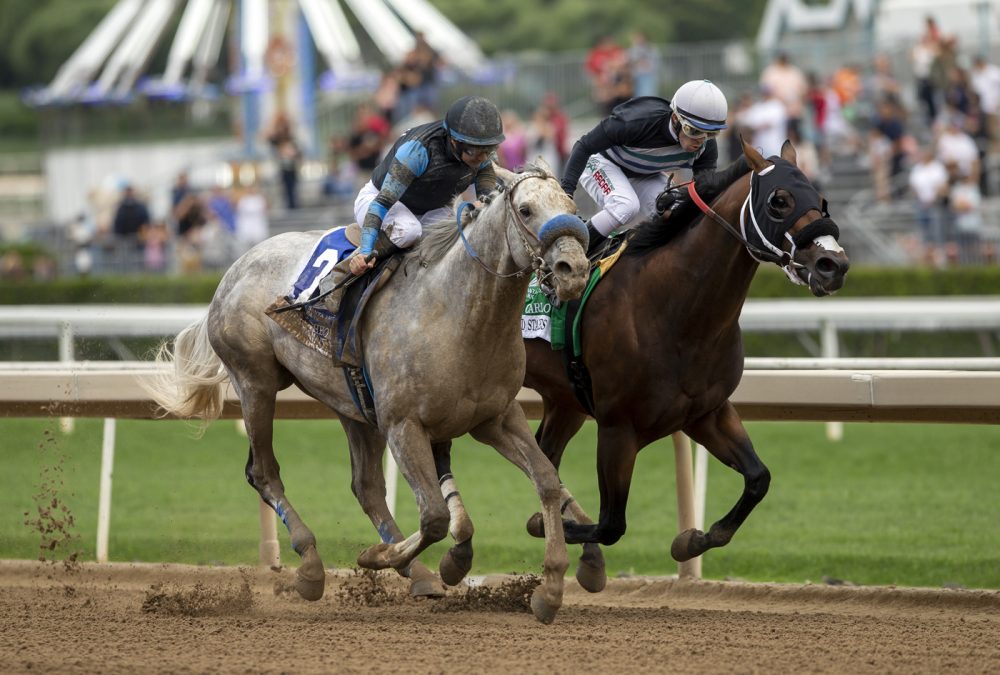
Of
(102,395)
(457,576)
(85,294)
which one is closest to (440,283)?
(457,576)

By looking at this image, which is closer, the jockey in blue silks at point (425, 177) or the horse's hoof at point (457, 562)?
the jockey in blue silks at point (425, 177)

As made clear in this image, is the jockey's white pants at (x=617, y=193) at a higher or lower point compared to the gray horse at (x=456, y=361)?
higher

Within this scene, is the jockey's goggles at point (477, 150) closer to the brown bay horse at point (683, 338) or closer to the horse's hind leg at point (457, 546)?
the brown bay horse at point (683, 338)

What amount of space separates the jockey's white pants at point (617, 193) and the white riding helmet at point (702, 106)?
522mm

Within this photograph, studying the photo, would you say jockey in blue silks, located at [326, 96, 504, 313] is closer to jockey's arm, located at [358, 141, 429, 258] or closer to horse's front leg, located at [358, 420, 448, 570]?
jockey's arm, located at [358, 141, 429, 258]

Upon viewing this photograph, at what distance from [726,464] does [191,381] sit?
2.58 meters

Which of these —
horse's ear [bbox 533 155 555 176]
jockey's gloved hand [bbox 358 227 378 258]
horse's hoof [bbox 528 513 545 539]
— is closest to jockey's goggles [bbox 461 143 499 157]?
horse's ear [bbox 533 155 555 176]

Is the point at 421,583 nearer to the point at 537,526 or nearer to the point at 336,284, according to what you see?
the point at 537,526

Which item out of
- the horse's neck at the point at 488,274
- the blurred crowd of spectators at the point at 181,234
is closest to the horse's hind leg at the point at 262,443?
the horse's neck at the point at 488,274

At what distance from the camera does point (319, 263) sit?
6.44 metres

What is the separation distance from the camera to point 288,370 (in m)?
6.76

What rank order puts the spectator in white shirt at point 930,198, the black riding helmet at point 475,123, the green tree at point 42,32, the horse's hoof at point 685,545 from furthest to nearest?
the green tree at point 42,32, the spectator in white shirt at point 930,198, the horse's hoof at point 685,545, the black riding helmet at point 475,123

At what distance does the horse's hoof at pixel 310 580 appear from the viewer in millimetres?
6219

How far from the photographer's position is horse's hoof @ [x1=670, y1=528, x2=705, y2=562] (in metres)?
6.18
